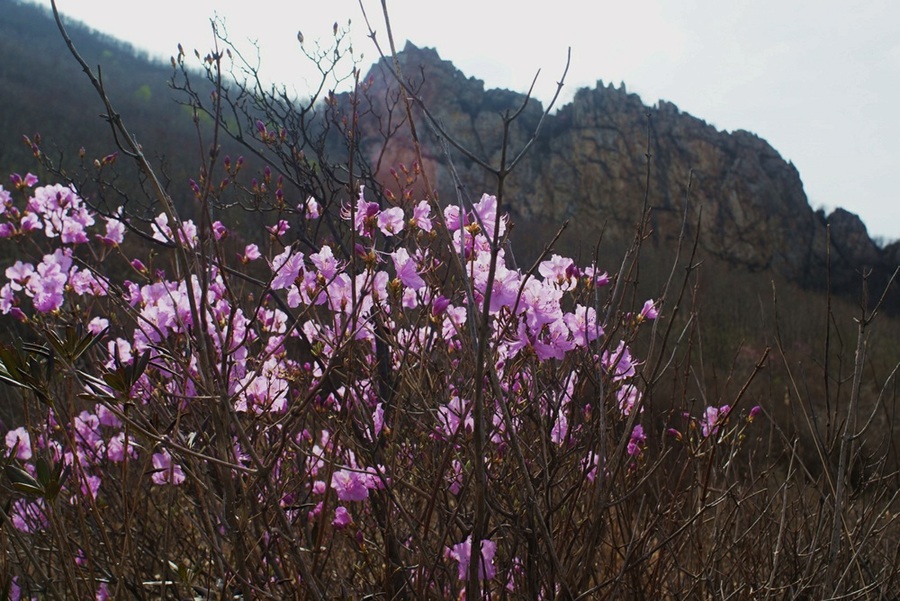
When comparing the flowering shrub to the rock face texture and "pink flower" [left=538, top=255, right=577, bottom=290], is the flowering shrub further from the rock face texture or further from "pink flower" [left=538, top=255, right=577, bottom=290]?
the rock face texture

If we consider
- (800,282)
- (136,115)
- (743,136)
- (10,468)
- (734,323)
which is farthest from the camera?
(743,136)

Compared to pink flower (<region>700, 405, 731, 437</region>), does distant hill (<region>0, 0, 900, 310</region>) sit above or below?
above

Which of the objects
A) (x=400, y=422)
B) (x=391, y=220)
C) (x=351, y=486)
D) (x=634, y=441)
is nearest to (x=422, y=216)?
(x=391, y=220)

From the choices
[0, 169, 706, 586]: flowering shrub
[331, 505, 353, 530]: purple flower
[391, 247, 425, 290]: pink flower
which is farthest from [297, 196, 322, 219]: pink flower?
[331, 505, 353, 530]: purple flower

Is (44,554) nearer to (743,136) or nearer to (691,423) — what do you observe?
(691,423)

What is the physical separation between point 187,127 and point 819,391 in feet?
93.7

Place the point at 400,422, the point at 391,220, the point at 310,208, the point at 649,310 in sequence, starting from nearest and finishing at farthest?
the point at 391,220 → the point at 649,310 → the point at 400,422 → the point at 310,208

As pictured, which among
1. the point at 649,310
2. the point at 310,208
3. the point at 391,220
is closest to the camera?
the point at 391,220

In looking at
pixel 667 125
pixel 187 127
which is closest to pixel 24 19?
pixel 187 127

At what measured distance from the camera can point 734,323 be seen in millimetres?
18906

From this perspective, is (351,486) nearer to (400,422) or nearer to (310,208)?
(400,422)

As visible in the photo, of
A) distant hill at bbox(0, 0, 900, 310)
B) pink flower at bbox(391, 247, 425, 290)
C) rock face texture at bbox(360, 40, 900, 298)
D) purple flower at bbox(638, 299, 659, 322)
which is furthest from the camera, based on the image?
rock face texture at bbox(360, 40, 900, 298)

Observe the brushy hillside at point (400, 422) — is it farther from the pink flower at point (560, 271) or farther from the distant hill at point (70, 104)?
the distant hill at point (70, 104)

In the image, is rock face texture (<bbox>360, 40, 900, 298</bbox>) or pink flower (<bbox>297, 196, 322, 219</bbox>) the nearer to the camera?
pink flower (<bbox>297, 196, 322, 219</bbox>)
